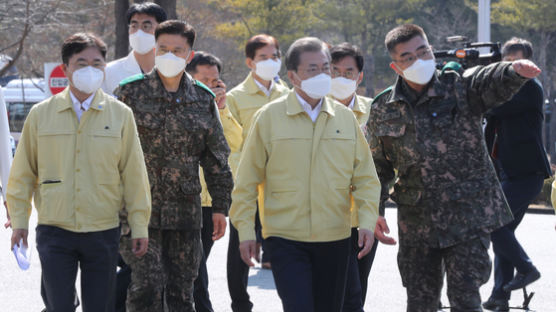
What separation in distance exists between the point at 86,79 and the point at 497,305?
13.2ft

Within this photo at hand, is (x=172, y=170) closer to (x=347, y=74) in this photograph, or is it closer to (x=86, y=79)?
(x=86, y=79)

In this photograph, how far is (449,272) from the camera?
502 cm

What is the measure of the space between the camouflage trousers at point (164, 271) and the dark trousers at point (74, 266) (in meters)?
0.54

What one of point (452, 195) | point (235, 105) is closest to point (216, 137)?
point (452, 195)

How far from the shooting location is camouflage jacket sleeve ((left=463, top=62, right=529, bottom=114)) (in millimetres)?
4777

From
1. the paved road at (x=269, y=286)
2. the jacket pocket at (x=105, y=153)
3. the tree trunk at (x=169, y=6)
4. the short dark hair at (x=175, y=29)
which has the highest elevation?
the tree trunk at (x=169, y=6)

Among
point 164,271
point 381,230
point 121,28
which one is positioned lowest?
point 164,271

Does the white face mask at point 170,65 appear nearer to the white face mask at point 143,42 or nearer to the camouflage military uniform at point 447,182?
the white face mask at point 143,42

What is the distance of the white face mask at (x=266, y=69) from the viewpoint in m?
7.34

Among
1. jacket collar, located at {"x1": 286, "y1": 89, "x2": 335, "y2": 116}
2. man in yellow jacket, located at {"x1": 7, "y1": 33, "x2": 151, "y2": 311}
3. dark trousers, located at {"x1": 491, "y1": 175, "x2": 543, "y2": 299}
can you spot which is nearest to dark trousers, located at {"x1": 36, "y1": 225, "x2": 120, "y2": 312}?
man in yellow jacket, located at {"x1": 7, "y1": 33, "x2": 151, "y2": 311}

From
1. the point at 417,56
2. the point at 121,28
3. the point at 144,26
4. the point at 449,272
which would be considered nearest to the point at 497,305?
the point at 449,272

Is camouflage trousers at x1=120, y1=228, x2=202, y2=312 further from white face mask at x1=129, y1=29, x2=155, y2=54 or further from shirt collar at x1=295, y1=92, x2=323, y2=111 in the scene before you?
white face mask at x1=129, y1=29, x2=155, y2=54

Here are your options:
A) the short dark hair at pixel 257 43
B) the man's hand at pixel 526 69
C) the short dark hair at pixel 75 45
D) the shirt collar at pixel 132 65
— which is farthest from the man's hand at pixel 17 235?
the short dark hair at pixel 257 43

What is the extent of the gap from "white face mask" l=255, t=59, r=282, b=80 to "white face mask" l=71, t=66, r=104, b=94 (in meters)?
2.69
